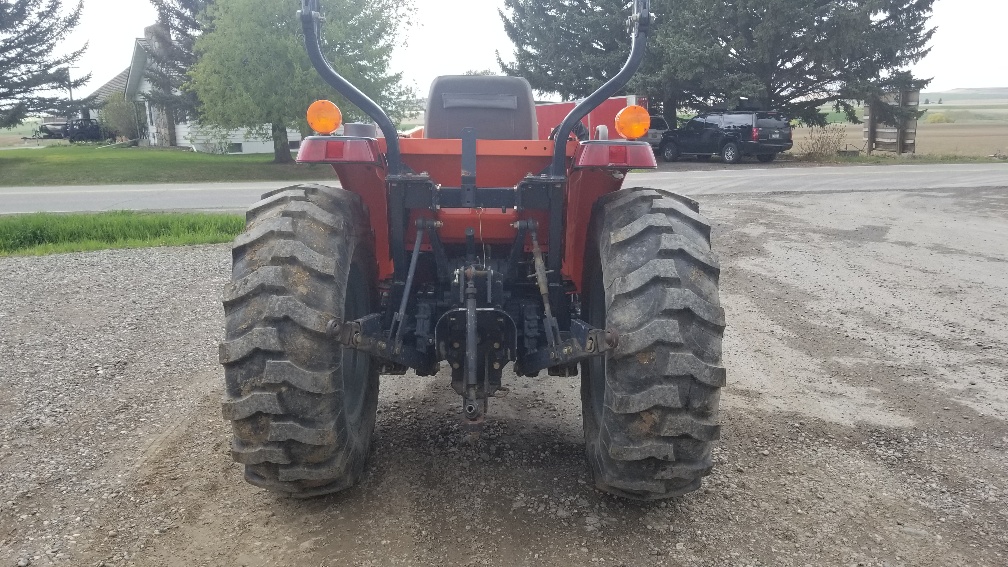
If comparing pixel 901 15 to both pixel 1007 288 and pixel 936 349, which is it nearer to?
pixel 1007 288

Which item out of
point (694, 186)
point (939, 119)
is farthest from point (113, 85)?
point (939, 119)

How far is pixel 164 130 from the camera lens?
42.7 metres

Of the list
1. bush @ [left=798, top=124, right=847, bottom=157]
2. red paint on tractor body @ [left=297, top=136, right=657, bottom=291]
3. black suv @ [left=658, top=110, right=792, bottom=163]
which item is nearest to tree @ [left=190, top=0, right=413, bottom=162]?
black suv @ [left=658, top=110, right=792, bottom=163]

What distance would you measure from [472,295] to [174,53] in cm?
3357

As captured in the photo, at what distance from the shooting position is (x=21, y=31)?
3138 cm

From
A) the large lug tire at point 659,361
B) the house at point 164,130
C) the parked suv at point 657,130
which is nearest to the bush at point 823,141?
the parked suv at point 657,130

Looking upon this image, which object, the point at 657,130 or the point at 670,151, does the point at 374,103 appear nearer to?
the point at 670,151

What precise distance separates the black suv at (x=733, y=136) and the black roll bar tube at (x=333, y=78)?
22880 millimetres

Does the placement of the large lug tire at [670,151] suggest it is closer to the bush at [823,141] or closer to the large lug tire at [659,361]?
the bush at [823,141]

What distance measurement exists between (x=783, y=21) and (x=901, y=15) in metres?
4.36

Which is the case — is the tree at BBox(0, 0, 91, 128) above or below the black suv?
above

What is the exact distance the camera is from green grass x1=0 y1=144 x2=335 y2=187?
2248 centimetres

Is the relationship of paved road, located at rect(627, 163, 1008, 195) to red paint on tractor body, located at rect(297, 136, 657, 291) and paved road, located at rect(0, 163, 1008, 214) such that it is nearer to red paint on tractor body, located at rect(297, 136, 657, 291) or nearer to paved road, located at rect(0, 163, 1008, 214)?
paved road, located at rect(0, 163, 1008, 214)

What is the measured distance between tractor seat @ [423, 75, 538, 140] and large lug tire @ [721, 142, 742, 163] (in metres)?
21.3
